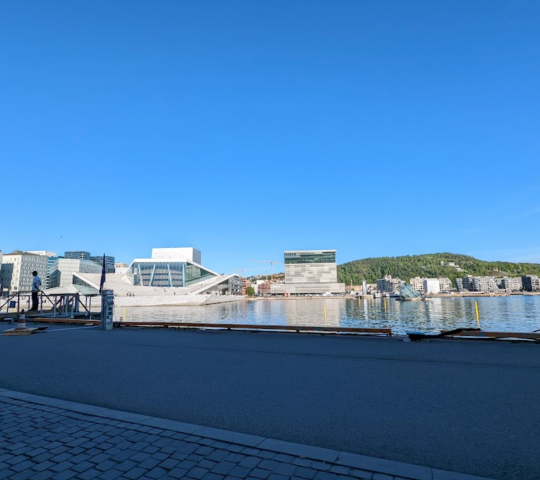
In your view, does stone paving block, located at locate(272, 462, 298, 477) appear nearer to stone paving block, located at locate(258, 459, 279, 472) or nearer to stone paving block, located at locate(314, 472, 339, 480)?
stone paving block, located at locate(258, 459, 279, 472)

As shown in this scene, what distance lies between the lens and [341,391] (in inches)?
222

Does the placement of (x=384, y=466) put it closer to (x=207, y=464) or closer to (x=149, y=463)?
(x=207, y=464)

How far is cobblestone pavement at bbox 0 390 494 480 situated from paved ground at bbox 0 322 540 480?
346mm

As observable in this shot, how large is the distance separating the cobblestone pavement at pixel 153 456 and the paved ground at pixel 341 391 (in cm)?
35

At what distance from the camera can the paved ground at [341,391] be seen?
3689 millimetres

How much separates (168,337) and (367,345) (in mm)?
7172

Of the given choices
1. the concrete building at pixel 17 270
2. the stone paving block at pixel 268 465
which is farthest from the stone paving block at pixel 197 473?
the concrete building at pixel 17 270

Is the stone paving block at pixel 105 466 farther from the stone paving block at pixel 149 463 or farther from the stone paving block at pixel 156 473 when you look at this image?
the stone paving block at pixel 156 473

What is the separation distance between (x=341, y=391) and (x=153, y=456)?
3165 mm

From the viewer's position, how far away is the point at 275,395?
5434 mm

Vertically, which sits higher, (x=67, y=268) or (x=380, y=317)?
(x=67, y=268)

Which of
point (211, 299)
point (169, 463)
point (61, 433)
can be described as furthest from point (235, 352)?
point (211, 299)

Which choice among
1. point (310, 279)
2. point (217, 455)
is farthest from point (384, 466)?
point (310, 279)

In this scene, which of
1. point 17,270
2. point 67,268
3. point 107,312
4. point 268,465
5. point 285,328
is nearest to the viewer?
point 268,465
